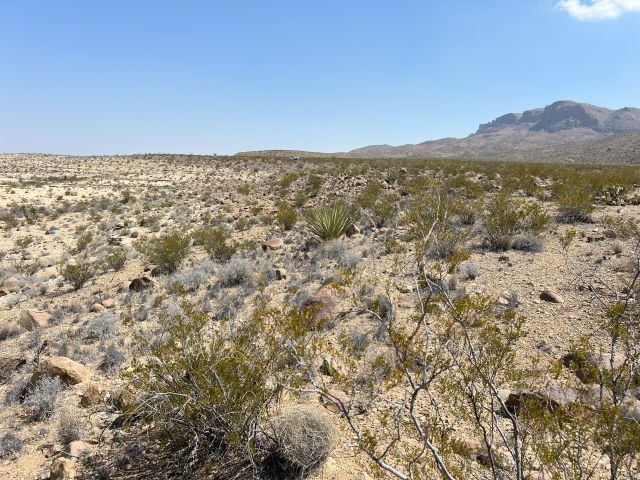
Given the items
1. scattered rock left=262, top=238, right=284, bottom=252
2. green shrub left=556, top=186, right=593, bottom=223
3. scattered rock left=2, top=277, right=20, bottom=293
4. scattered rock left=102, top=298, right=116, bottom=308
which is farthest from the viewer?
green shrub left=556, top=186, right=593, bottom=223

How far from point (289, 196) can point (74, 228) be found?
9181 millimetres

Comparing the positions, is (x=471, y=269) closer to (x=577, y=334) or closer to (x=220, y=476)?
(x=577, y=334)

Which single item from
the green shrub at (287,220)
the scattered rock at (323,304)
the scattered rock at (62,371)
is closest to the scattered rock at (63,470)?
the scattered rock at (62,371)

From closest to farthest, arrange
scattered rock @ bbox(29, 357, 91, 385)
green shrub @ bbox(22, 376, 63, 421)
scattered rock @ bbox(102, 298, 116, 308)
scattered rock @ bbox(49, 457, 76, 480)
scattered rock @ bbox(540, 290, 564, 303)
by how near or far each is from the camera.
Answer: scattered rock @ bbox(49, 457, 76, 480), green shrub @ bbox(22, 376, 63, 421), scattered rock @ bbox(29, 357, 91, 385), scattered rock @ bbox(540, 290, 564, 303), scattered rock @ bbox(102, 298, 116, 308)

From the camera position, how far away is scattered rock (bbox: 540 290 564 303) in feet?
19.9

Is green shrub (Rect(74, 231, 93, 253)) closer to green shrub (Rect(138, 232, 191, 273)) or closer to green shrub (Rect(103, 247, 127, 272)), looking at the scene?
green shrub (Rect(103, 247, 127, 272))

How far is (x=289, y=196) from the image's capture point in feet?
65.4

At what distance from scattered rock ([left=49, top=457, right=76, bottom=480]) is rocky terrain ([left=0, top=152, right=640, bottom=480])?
1 centimetres

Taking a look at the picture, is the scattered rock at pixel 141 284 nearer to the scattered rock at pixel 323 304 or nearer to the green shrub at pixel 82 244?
the scattered rock at pixel 323 304

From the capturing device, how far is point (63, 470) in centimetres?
343

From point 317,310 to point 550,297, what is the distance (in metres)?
3.51

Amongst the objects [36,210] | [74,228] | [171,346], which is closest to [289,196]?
[74,228]

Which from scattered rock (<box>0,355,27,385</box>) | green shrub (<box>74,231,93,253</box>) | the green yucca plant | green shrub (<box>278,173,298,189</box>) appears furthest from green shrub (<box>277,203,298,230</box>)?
green shrub (<box>278,173,298,189</box>)

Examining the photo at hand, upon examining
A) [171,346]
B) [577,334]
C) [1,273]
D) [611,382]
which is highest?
[611,382]
